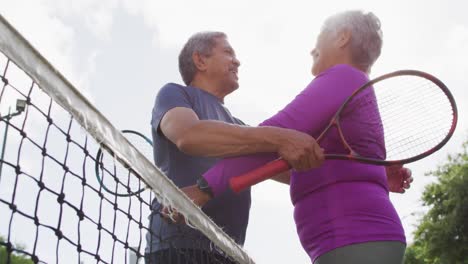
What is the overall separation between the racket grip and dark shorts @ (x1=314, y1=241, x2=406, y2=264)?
37 centimetres

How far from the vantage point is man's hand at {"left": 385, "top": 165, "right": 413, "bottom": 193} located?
10.4 ft

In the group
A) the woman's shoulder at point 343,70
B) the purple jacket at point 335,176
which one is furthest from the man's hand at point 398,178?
the woman's shoulder at point 343,70

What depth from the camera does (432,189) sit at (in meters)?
21.9

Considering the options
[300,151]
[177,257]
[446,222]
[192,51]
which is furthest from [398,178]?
[446,222]

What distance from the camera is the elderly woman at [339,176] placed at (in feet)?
8.01

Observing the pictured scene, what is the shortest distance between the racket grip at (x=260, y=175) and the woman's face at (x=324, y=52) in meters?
0.57

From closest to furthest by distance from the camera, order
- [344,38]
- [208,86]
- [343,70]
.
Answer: [343,70] < [344,38] < [208,86]

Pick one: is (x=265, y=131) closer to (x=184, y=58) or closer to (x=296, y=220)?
(x=296, y=220)

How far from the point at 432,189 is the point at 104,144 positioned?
20.6 m

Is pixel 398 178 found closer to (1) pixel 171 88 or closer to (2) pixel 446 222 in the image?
(1) pixel 171 88

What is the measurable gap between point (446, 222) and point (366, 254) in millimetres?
19130

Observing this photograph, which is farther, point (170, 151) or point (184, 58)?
point (184, 58)

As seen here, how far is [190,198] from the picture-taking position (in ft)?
9.23

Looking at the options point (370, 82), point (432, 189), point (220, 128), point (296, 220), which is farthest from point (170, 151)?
point (432, 189)
